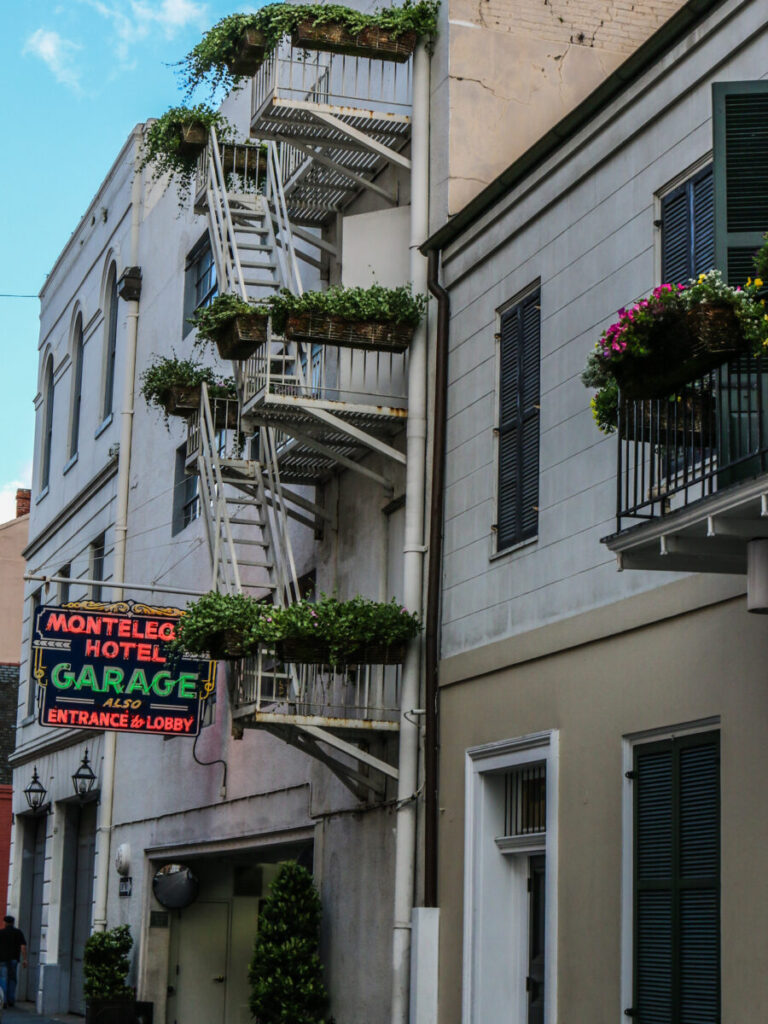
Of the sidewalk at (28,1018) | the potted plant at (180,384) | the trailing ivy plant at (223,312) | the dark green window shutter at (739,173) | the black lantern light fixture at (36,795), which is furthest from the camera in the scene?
the black lantern light fixture at (36,795)

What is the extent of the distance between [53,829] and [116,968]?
20.4 feet

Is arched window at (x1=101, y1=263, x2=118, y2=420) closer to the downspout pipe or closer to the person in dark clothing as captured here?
the person in dark clothing

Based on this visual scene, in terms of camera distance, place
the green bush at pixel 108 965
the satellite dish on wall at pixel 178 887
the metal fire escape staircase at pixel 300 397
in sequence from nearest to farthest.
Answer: the metal fire escape staircase at pixel 300 397
the green bush at pixel 108 965
the satellite dish on wall at pixel 178 887

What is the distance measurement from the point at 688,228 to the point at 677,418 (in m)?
2.09

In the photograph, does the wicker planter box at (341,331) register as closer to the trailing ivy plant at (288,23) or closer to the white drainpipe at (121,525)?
the trailing ivy plant at (288,23)

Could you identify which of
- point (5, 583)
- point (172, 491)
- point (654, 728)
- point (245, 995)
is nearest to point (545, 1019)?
point (654, 728)

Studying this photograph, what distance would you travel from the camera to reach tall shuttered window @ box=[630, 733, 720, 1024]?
10.0 meters

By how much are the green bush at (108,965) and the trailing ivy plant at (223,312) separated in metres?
9.28

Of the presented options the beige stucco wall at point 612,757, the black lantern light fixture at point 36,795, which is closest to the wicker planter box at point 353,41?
the beige stucco wall at point 612,757

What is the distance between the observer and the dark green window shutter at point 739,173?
366 inches

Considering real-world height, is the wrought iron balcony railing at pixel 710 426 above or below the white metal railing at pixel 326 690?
above

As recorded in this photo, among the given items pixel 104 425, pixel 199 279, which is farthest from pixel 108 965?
pixel 199 279

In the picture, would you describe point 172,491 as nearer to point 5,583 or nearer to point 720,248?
point 720,248

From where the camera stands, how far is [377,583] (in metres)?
15.9
